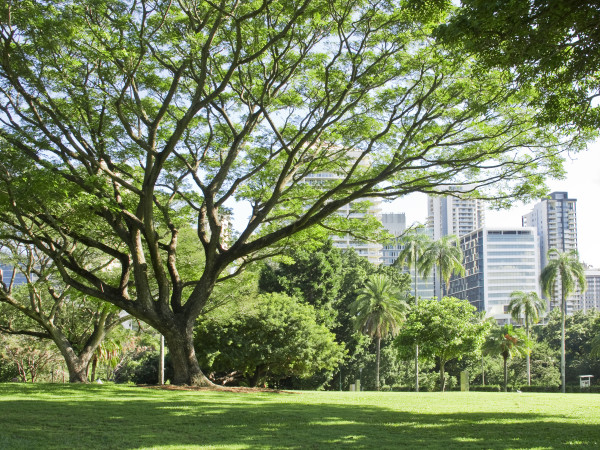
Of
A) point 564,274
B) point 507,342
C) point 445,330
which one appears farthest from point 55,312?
point 564,274

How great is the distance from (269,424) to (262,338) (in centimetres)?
2256

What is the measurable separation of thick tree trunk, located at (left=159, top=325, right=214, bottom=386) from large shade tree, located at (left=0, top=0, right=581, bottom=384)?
0.12 feet

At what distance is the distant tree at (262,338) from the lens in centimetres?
3009

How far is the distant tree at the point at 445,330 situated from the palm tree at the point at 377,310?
1167 cm

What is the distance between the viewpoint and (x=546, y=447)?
6668 millimetres

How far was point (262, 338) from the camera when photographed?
30.8m

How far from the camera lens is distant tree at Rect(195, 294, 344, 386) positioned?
30094 mm

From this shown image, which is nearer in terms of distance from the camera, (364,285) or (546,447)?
(546,447)

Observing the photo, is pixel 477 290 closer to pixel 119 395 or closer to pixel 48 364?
pixel 48 364

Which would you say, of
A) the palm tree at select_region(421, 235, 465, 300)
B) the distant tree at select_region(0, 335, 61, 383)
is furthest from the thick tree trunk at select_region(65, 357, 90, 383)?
the palm tree at select_region(421, 235, 465, 300)

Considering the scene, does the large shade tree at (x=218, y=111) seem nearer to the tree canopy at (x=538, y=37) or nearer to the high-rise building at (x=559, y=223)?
the tree canopy at (x=538, y=37)

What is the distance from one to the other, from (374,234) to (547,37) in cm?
990

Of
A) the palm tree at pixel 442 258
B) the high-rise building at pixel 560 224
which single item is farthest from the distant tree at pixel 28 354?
the high-rise building at pixel 560 224

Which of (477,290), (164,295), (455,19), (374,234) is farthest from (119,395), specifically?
(477,290)
